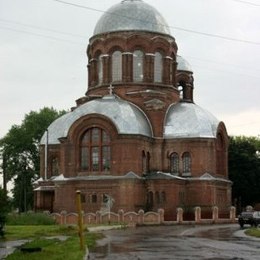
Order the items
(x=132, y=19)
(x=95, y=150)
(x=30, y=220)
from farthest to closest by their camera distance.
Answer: (x=132, y=19), (x=95, y=150), (x=30, y=220)

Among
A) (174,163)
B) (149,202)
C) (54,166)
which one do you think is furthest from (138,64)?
A: (149,202)

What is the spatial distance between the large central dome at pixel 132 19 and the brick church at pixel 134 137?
96 mm

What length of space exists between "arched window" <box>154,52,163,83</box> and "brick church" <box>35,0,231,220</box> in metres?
0.02

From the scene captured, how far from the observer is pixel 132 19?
59938 millimetres

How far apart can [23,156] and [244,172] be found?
1018 inches

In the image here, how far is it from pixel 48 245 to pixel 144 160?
107 feet

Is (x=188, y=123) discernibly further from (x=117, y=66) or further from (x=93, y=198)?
(x=93, y=198)

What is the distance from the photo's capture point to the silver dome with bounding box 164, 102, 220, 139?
5669cm

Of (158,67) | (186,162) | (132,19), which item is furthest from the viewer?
(158,67)

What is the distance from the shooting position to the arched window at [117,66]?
195ft

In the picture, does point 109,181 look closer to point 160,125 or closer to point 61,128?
point 160,125

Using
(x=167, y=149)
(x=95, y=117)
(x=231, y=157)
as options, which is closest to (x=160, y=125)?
(x=167, y=149)

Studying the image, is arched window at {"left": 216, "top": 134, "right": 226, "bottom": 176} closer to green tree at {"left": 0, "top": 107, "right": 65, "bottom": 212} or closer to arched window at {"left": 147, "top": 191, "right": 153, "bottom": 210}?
arched window at {"left": 147, "top": 191, "right": 153, "bottom": 210}

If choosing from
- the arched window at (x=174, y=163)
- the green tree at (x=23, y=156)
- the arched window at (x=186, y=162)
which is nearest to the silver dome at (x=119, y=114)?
the arched window at (x=174, y=163)
